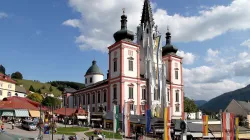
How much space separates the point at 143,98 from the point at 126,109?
23.2 meters

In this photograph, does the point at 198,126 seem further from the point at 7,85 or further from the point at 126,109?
the point at 7,85

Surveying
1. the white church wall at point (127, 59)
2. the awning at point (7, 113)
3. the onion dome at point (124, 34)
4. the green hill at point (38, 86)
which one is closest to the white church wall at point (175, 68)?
the white church wall at point (127, 59)

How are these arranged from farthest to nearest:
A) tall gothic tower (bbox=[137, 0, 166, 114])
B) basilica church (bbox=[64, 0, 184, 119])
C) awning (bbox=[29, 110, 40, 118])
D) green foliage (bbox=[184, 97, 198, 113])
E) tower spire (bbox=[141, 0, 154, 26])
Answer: green foliage (bbox=[184, 97, 198, 113])
tower spire (bbox=[141, 0, 154, 26])
tall gothic tower (bbox=[137, 0, 166, 114])
basilica church (bbox=[64, 0, 184, 119])
awning (bbox=[29, 110, 40, 118])

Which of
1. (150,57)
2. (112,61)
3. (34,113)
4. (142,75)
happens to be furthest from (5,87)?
(150,57)

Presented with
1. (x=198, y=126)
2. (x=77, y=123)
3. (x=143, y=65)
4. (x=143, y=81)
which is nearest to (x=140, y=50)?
(x=143, y=65)

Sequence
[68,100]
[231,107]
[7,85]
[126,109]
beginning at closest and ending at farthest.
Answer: [126,109], [7,85], [68,100], [231,107]

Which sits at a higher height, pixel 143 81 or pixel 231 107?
pixel 143 81

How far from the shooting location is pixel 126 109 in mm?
37656

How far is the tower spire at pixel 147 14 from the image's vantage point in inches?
2699

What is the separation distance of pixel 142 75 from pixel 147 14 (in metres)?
15.5

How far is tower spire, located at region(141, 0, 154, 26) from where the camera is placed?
68.6m

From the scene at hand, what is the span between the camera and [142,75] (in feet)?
212

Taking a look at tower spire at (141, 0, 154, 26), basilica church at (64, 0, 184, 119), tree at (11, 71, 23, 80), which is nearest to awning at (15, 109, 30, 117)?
basilica church at (64, 0, 184, 119)

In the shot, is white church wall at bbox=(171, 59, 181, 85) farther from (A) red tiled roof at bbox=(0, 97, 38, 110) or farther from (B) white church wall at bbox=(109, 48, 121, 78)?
(A) red tiled roof at bbox=(0, 97, 38, 110)
